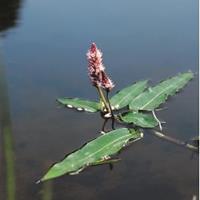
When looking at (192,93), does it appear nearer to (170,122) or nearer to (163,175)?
(170,122)

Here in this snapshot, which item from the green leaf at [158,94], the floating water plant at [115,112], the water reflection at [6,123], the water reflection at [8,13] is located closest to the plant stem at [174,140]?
the floating water plant at [115,112]

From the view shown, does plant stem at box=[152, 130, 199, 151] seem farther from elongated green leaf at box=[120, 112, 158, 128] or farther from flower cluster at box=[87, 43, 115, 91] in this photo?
flower cluster at box=[87, 43, 115, 91]

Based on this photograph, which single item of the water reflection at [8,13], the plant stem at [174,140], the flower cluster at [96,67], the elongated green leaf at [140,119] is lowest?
the plant stem at [174,140]

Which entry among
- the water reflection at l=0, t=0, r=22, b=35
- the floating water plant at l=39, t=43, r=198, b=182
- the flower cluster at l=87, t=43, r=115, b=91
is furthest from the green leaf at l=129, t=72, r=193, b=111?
the water reflection at l=0, t=0, r=22, b=35

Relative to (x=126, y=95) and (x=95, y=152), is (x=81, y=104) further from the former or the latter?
(x=95, y=152)

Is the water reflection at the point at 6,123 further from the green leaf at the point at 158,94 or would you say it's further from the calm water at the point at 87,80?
the green leaf at the point at 158,94

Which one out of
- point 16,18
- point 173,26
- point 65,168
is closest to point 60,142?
point 65,168

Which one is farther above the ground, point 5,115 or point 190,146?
point 5,115
